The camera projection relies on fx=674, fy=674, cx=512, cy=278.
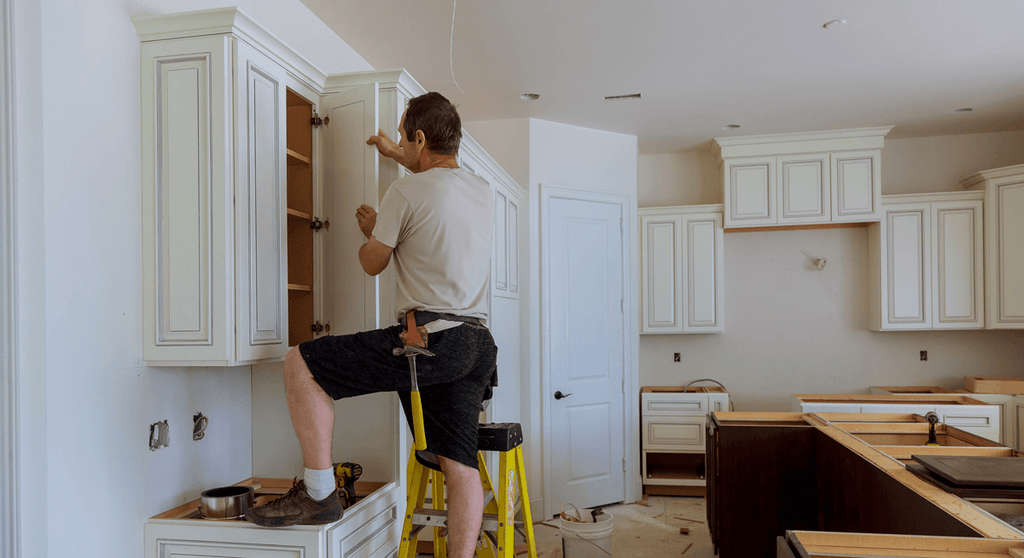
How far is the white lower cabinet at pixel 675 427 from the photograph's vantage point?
16.7ft

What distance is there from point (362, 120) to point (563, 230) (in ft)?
8.34

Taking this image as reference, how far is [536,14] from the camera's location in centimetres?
307

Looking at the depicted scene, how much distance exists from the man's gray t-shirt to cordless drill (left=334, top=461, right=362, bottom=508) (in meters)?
0.64

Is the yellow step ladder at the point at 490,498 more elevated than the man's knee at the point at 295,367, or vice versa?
the man's knee at the point at 295,367

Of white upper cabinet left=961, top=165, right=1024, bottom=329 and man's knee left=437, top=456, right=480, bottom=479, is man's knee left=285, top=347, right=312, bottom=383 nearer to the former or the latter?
man's knee left=437, top=456, right=480, bottom=479

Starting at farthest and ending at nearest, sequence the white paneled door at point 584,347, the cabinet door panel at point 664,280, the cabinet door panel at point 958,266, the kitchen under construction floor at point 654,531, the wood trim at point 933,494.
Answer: the cabinet door panel at point 664,280
the cabinet door panel at point 958,266
the white paneled door at point 584,347
the kitchen under construction floor at point 654,531
the wood trim at point 933,494

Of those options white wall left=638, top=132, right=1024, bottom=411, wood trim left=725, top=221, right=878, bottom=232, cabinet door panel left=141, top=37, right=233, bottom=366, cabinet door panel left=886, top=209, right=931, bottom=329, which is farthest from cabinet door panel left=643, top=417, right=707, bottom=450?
cabinet door panel left=141, top=37, right=233, bottom=366

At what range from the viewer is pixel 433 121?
2.10 metres

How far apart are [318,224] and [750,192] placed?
3740 mm

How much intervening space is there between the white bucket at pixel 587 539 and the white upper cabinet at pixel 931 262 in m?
3.05

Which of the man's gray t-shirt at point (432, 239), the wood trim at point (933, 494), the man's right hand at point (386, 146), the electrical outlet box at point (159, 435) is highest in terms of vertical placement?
the man's right hand at point (386, 146)

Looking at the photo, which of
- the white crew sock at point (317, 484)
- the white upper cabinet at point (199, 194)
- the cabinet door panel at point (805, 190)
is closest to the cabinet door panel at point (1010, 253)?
the cabinet door panel at point (805, 190)

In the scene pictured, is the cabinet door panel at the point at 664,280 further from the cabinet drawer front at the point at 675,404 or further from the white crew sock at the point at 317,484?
the white crew sock at the point at 317,484

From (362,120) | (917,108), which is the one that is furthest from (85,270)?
(917,108)
